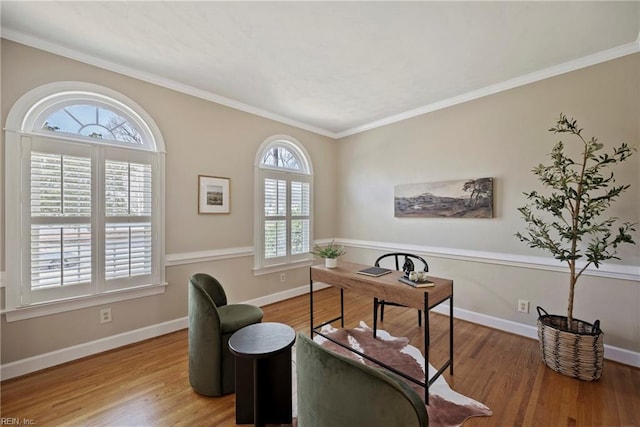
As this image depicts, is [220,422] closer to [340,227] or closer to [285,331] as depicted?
[285,331]

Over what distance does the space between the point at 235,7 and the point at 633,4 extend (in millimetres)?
2847

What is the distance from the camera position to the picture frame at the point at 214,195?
320cm

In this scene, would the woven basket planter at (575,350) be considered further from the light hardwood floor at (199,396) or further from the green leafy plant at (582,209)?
the green leafy plant at (582,209)

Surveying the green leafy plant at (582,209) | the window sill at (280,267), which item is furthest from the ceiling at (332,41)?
the window sill at (280,267)

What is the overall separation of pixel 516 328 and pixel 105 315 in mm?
4324

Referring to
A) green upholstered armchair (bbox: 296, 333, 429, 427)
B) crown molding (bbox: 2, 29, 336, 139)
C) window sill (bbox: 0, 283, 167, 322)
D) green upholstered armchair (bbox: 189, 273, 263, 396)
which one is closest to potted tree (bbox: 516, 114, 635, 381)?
green upholstered armchair (bbox: 296, 333, 429, 427)

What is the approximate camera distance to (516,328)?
2.88 meters

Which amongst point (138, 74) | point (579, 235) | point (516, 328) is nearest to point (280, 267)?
point (138, 74)

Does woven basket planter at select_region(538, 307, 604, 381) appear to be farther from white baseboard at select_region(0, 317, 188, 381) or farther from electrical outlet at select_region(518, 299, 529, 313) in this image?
white baseboard at select_region(0, 317, 188, 381)

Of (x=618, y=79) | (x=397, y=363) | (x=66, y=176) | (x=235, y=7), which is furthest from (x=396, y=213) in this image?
(x=66, y=176)

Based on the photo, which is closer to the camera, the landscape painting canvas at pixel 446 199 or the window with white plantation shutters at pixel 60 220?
the window with white plantation shutters at pixel 60 220

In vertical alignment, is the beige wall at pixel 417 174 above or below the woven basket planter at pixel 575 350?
above

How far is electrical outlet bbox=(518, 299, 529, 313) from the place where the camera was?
284cm

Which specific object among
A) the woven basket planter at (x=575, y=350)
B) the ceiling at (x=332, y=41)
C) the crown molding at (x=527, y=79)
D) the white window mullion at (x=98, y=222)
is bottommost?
the woven basket planter at (x=575, y=350)
